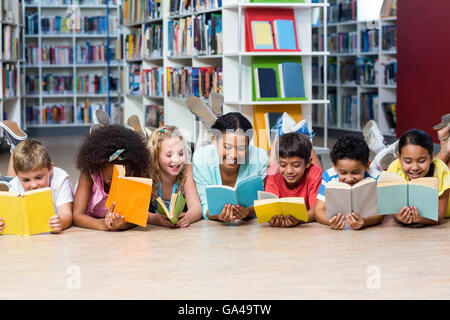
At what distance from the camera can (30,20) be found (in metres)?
8.38

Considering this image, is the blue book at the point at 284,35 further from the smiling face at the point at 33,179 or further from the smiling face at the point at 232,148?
the smiling face at the point at 33,179

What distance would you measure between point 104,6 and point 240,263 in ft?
25.0

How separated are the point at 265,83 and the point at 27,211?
2.42 meters

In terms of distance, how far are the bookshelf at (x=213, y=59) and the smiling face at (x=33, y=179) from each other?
1134 mm

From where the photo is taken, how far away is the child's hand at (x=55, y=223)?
199cm

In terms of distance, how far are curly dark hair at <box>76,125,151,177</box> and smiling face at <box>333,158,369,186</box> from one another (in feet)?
2.11

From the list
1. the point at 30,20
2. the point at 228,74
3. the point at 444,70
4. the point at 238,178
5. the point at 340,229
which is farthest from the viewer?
the point at 30,20

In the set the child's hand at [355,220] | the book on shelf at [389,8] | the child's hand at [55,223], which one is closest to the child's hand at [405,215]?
the child's hand at [355,220]

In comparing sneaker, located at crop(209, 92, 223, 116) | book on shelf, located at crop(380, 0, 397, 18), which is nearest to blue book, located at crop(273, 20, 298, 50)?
sneaker, located at crop(209, 92, 223, 116)

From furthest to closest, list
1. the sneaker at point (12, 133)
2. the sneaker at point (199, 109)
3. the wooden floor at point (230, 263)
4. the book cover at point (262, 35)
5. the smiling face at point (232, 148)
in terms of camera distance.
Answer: the book cover at point (262, 35), the sneaker at point (199, 109), the sneaker at point (12, 133), the smiling face at point (232, 148), the wooden floor at point (230, 263)

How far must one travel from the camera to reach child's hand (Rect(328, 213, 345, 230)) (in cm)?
203

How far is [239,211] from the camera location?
213 cm
